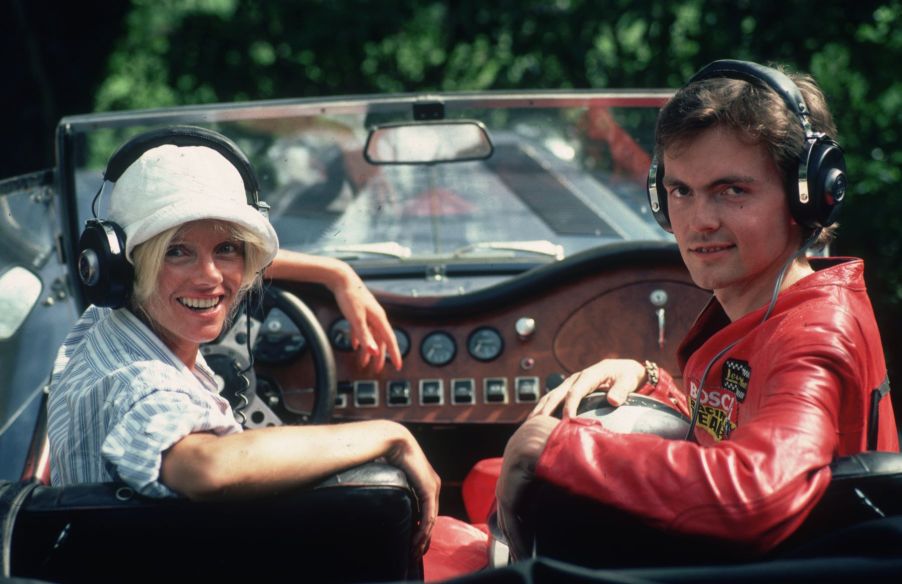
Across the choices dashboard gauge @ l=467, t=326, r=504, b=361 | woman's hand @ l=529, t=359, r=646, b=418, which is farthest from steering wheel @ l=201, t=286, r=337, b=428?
woman's hand @ l=529, t=359, r=646, b=418

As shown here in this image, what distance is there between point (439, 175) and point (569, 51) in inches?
141

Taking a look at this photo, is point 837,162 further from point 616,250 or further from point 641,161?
point 641,161

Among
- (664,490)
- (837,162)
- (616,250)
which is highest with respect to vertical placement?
(837,162)

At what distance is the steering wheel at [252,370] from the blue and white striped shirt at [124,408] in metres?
0.96

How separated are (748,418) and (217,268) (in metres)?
1.13

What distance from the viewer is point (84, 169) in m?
3.79

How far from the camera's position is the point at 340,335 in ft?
11.3

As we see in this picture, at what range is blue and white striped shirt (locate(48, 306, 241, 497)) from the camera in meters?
1.85

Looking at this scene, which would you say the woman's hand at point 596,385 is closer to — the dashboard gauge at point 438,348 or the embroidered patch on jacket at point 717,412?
the embroidered patch on jacket at point 717,412

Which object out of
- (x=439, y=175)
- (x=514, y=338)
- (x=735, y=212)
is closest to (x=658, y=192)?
(x=735, y=212)

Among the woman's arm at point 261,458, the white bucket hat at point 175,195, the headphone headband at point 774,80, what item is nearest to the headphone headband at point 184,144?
the white bucket hat at point 175,195

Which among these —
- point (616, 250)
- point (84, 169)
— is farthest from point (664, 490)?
point (84, 169)

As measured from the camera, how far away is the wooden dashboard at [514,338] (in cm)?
344

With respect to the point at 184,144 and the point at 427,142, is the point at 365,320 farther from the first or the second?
the point at 184,144
